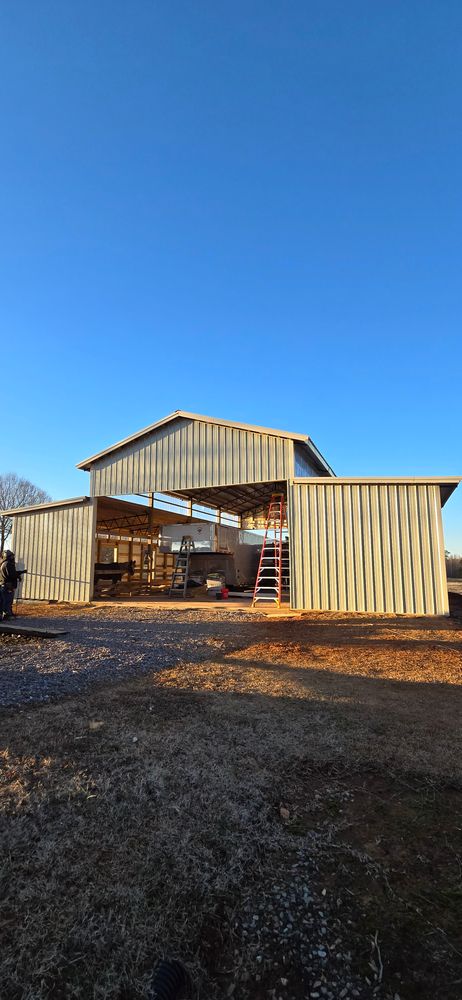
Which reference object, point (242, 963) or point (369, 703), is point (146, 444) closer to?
point (369, 703)

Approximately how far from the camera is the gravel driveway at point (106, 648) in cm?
531

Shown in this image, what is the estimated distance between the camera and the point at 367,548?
41.1 ft

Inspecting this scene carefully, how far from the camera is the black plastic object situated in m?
1.53

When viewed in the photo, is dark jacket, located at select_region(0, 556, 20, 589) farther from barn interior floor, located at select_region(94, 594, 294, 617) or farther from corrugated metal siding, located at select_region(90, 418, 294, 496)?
corrugated metal siding, located at select_region(90, 418, 294, 496)

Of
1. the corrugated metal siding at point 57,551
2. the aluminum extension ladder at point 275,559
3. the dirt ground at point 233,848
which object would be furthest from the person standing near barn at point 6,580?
the dirt ground at point 233,848

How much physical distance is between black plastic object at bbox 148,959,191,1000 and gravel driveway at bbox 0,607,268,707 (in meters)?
3.48

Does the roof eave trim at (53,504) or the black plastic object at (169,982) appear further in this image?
the roof eave trim at (53,504)

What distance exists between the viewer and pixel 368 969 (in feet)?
5.47

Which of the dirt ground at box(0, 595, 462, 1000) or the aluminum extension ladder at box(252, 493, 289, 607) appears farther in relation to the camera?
the aluminum extension ladder at box(252, 493, 289, 607)

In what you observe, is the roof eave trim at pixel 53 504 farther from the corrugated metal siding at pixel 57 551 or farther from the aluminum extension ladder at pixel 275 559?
the aluminum extension ladder at pixel 275 559

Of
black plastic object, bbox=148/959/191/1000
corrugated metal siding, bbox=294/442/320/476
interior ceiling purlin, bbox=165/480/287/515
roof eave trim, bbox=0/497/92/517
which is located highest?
corrugated metal siding, bbox=294/442/320/476

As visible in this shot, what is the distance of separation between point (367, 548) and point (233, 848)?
10.9m

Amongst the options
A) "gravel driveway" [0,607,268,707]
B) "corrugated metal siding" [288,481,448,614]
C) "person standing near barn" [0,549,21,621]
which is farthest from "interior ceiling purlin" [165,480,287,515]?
"person standing near barn" [0,549,21,621]

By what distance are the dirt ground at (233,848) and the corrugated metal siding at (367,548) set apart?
7.82 meters
